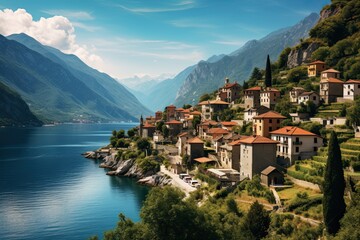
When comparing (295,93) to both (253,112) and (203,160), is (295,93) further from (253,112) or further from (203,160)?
(203,160)

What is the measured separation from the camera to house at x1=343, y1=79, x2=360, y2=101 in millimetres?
76375

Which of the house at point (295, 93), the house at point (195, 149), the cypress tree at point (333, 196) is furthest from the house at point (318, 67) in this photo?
the cypress tree at point (333, 196)

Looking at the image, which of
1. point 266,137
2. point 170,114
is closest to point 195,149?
point 266,137

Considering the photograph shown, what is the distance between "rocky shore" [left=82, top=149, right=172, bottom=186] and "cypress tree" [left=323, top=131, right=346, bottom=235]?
47381 mm

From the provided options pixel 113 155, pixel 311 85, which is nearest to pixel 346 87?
pixel 311 85

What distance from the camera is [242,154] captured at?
66.6 meters

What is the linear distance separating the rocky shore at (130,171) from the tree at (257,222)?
132 ft

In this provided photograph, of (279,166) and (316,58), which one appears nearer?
(279,166)

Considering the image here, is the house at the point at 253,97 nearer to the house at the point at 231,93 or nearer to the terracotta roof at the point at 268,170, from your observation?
the house at the point at 231,93

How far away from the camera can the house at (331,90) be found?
80.8m

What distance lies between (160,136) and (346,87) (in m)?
55.9

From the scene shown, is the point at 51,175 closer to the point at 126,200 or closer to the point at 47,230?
the point at 126,200

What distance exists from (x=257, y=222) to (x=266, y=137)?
95.3 feet

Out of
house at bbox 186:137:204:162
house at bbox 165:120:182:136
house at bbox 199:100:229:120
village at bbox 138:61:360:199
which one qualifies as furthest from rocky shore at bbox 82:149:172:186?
house at bbox 199:100:229:120
